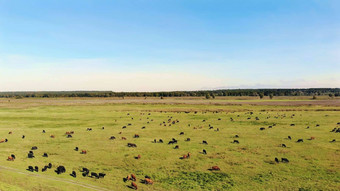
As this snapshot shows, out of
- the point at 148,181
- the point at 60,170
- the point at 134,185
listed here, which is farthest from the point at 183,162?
the point at 60,170

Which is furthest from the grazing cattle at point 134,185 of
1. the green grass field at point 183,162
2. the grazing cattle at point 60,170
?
the grazing cattle at point 60,170

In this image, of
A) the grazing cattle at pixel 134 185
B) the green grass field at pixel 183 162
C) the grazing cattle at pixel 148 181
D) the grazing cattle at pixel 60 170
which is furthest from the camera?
the grazing cattle at pixel 60 170

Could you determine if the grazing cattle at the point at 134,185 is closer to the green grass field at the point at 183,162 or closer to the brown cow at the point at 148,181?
the green grass field at the point at 183,162

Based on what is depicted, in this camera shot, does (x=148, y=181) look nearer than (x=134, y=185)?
No

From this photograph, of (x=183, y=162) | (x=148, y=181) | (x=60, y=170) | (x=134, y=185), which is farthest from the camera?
(x=183, y=162)

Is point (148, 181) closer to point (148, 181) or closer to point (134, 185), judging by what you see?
point (148, 181)

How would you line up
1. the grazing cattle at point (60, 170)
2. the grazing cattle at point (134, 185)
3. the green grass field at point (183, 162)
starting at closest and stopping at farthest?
the grazing cattle at point (134, 185)
the green grass field at point (183, 162)
the grazing cattle at point (60, 170)

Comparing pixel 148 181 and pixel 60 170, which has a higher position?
pixel 60 170

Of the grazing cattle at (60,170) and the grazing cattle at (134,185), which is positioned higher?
the grazing cattle at (60,170)

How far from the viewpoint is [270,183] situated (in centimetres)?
1535

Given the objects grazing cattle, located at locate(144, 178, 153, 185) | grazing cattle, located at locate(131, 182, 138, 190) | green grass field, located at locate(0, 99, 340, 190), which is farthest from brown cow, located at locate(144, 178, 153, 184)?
grazing cattle, located at locate(131, 182, 138, 190)

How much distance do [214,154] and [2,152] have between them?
1870cm

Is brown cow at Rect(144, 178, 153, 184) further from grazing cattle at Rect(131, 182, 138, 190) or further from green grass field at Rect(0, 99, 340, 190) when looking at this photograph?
grazing cattle at Rect(131, 182, 138, 190)

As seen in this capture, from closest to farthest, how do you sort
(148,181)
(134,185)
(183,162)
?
(134,185), (148,181), (183,162)
